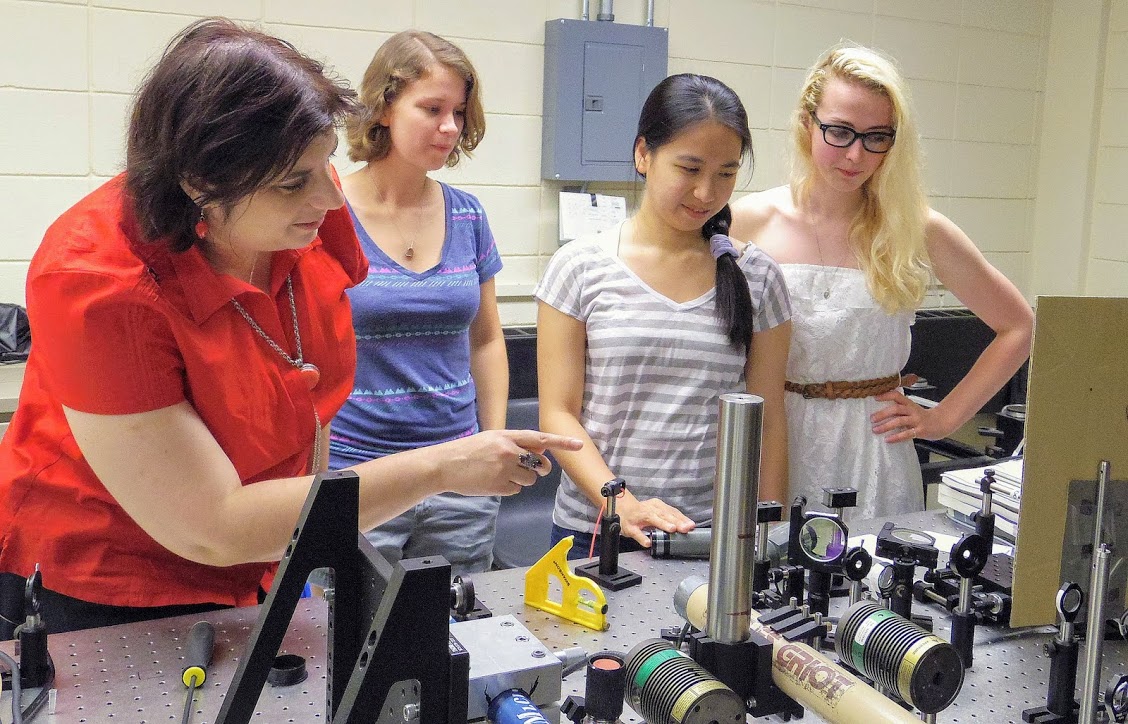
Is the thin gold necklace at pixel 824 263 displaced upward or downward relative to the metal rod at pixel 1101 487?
upward

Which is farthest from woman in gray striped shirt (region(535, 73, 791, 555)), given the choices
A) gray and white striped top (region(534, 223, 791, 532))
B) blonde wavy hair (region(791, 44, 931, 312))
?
blonde wavy hair (region(791, 44, 931, 312))

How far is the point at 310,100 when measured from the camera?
46.4 inches

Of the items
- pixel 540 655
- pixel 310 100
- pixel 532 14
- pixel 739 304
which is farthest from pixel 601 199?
pixel 540 655

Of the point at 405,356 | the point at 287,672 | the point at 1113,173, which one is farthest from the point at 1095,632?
the point at 1113,173

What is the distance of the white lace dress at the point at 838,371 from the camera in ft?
6.61

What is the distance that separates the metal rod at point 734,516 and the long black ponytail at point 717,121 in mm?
1012

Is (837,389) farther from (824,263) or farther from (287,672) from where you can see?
(287,672)

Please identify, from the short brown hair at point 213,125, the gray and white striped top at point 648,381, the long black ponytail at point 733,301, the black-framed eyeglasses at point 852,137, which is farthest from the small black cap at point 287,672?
the black-framed eyeglasses at point 852,137

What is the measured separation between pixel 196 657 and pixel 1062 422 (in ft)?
3.06

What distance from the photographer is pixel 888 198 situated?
2.06 m

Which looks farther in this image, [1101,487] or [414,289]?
[414,289]

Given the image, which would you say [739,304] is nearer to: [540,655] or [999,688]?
[999,688]

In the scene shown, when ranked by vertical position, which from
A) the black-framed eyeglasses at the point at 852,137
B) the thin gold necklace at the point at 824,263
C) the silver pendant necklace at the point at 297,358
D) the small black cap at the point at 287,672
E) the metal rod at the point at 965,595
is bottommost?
the small black cap at the point at 287,672

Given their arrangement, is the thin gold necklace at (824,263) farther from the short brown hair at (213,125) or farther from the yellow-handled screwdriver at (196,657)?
the yellow-handled screwdriver at (196,657)
